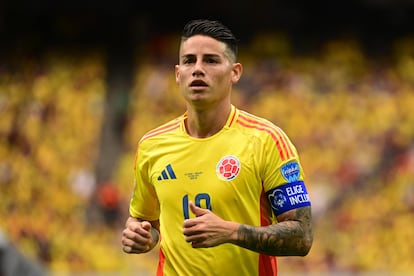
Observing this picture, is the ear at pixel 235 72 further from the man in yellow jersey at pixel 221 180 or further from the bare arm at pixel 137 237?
the bare arm at pixel 137 237

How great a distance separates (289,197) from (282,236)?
0.68 ft

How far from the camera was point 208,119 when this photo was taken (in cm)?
501

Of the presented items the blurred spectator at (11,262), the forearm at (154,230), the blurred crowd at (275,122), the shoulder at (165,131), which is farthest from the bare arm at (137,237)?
the blurred crowd at (275,122)

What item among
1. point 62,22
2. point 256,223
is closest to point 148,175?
point 256,223

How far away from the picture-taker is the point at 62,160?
58.2ft

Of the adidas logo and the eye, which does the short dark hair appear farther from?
the adidas logo


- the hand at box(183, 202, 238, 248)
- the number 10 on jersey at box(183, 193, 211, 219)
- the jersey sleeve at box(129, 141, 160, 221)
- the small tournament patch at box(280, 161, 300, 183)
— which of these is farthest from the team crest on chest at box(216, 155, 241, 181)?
the jersey sleeve at box(129, 141, 160, 221)

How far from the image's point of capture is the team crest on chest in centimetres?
482

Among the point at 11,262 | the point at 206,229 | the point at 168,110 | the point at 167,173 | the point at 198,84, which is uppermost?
the point at 168,110

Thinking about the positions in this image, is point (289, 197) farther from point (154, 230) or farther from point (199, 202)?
point (154, 230)

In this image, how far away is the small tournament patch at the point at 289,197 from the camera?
473cm

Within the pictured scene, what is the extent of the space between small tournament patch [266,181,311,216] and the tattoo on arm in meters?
0.03

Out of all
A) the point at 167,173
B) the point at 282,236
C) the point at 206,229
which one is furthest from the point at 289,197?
the point at 167,173

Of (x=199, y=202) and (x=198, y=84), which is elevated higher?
(x=198, y=84)
